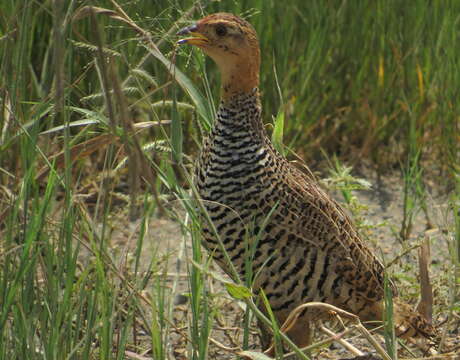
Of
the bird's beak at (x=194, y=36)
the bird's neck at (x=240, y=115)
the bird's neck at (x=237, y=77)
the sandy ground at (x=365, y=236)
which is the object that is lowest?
the sandy ground at (x=365, y=236)

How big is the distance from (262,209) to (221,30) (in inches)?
22.5

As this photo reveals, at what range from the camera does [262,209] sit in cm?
259

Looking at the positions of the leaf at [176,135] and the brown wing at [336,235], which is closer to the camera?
the leaf at [176,135]

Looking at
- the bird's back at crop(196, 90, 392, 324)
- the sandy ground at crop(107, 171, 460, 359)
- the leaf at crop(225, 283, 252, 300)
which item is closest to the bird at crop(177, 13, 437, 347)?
the bird's back at crop(196, 90, 392, 324)

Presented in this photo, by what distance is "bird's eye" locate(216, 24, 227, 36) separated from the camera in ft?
8.57

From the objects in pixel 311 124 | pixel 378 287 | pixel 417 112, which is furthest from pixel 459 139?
pixel 378 287

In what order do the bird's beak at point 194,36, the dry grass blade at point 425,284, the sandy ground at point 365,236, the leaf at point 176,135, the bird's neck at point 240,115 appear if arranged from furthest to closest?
the sandy ground at point 365,236
the dry grass blade at point 425,284
the bird's neck at point 240,115
the bird's beak at point 194,36
the leaf at point 176,135

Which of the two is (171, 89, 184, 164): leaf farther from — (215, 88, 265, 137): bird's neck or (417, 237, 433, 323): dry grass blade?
(417, 237, 433, 323): dry grass blade

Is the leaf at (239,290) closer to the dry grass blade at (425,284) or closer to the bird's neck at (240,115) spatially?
the bird's neck at (240,115)

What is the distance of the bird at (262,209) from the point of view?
258cm

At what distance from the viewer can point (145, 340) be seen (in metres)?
3.10

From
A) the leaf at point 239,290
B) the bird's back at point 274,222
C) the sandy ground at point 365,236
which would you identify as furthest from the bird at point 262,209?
the leaf at point 239,290

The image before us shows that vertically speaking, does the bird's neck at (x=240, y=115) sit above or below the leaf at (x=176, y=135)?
below

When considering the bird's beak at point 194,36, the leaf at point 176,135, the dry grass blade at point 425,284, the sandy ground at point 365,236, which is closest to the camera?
the leaf at point 176,135
